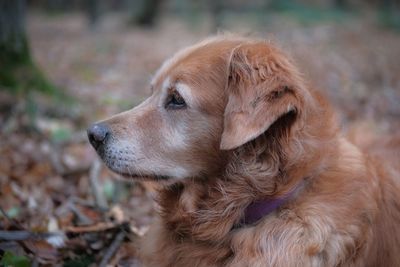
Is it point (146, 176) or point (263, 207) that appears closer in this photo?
point (263, 207)

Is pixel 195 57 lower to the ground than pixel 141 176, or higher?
higher

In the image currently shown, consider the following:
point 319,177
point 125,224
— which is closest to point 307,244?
point 319,177

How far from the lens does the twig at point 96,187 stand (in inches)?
179

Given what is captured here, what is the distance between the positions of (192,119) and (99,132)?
58 cm

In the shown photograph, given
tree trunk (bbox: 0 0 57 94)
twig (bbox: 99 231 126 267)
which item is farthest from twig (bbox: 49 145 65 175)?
twig (bbox: 99 231 126 267)

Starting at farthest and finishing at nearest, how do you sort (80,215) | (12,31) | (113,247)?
(12,31), (80,215), (113,247)

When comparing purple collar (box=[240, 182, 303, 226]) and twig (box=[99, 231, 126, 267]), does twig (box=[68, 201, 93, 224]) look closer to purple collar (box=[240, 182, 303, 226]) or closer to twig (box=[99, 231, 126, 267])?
twig (box=[99, 231, 126, 267])

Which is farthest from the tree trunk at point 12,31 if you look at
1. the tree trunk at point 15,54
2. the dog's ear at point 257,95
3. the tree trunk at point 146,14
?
the tree trunk at point 146,14

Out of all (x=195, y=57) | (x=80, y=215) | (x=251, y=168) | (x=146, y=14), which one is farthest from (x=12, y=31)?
(x=146, y=14)

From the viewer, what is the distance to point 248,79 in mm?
3070

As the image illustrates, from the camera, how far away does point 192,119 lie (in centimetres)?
326

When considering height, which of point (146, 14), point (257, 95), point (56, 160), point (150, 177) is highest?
point (257, 95)

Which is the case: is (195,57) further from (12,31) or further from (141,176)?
(12,31)

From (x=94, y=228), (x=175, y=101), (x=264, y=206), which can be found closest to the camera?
(x=264, y=206)
